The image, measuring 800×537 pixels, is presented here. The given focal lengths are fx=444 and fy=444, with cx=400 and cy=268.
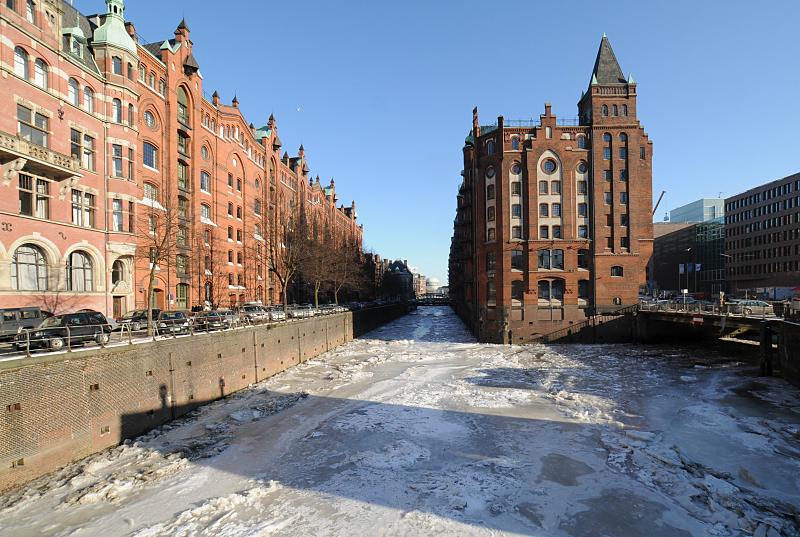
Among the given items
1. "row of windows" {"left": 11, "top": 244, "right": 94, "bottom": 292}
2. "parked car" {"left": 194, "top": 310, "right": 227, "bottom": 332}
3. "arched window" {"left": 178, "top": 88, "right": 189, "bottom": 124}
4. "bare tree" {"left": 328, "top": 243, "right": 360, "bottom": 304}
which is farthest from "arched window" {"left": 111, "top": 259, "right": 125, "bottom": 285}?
"bare tree" {"left": 328, "top": 243, "right": 360, "bottom": 304}

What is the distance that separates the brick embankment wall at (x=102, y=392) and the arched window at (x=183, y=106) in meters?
26.4

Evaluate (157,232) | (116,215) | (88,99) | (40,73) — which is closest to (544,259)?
(157,232)

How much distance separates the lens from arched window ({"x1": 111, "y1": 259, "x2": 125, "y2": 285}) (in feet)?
111

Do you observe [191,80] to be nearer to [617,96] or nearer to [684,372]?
[617,96]

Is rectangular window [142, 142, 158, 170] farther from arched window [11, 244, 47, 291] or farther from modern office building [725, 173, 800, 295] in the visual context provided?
modern office building [725, 173, 800, 295]

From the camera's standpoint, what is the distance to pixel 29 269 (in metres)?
27.4

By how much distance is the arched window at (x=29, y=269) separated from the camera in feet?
87.0

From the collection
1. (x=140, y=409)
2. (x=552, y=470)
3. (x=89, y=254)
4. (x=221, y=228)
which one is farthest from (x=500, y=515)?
(x=221, y=228)

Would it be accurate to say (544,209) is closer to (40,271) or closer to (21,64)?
(40,271)

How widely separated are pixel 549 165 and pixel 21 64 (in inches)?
1830

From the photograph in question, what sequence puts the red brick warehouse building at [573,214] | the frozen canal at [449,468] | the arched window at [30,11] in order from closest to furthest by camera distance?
the frozen canal at [449,468] → the arched window at [30,11] → the red brick warehouse building at [573,214]

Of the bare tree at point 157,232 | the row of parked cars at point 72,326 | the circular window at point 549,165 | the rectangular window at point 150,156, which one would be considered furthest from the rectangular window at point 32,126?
the circular window at point 549,165

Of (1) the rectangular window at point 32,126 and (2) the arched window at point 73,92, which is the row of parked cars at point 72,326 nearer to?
(1) the rectangular window at point 32,126

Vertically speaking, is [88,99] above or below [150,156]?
above
